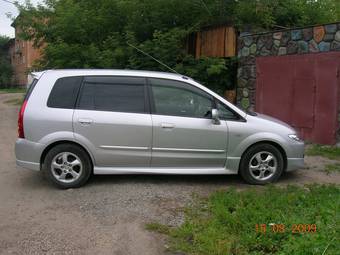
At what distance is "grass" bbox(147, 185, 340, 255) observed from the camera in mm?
4234

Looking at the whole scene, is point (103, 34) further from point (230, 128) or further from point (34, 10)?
point (230, 128)

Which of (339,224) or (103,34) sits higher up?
(103,34)

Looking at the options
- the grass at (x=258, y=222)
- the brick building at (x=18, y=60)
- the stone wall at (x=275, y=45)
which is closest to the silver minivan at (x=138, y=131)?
the grass at (x=258, y=222)

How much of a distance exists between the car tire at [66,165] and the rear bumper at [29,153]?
121mm

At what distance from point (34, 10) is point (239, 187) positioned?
1284 cm

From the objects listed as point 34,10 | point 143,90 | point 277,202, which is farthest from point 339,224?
point 34,10

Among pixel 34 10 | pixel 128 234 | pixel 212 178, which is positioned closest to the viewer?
pixel 128 234

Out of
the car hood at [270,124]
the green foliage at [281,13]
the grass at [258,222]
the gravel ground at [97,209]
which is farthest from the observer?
the green foliage at [281,13]

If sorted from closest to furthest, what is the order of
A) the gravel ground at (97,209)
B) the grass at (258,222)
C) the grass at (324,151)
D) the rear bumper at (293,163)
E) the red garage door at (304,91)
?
the grass at (258,222) < the gravel ground at (97,209) < the rear bumper at (293,163) < the grass at (324,151) < the red garage door at (304,91)

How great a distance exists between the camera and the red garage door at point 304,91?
33.2 ft

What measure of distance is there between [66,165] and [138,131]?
1.16 meters

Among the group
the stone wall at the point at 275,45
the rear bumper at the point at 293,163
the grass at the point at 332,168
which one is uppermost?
the stone wall at the point at 275,45

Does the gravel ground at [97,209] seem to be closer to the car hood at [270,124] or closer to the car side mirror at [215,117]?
the car hood at [270,124]

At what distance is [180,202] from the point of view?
235 inches
